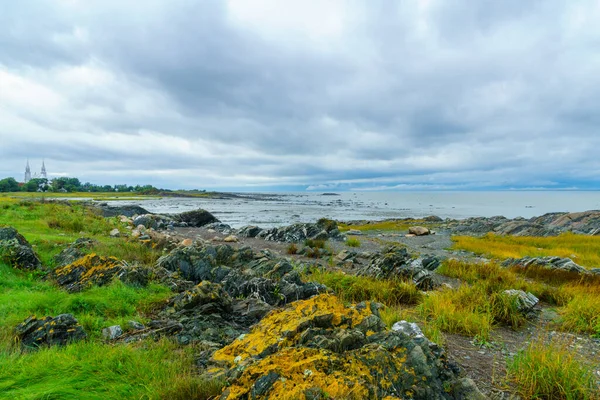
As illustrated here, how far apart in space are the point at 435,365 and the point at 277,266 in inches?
265

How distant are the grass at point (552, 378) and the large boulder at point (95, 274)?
7848 millimetres

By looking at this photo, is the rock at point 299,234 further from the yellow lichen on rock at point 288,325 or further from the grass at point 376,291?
the yellow lichen on rock at point 288,325

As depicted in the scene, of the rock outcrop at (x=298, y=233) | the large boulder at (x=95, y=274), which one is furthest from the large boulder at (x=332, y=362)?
the rock outcrop at (x=298, y=233)

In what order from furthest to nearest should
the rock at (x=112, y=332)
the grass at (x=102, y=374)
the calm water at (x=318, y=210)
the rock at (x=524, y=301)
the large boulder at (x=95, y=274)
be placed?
the calm water at (x=318, y=210) < the large boulder at (x=95, y=274) < the rock at (x=524, y=301) < the rock at (x=112, y=332) < the grass at (x=102, y=374)

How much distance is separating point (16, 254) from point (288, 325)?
9114 mm

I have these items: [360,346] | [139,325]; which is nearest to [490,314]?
[360,346]

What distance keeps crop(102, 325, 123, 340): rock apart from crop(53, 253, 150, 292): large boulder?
2.53 meters

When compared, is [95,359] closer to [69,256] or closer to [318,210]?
[69,256]

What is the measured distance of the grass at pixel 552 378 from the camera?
3410mm

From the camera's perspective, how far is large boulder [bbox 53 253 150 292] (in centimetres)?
744

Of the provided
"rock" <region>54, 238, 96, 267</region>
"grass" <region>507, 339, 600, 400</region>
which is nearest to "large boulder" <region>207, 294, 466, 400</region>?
"grass" <region>507, 339, 600, 400</region>

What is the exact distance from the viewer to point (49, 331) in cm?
455

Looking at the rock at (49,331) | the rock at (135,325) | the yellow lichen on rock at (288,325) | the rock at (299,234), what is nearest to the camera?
the yellow lichen on rock at (288,325)

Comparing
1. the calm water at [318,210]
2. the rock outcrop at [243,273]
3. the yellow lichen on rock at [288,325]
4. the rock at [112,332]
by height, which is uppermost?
the yellow lichen on rock at [288,325]
